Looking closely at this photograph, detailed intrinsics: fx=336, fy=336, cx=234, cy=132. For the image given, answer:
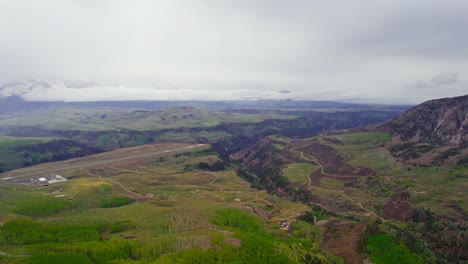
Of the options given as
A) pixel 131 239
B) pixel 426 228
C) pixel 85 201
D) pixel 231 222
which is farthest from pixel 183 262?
pixel 426 228

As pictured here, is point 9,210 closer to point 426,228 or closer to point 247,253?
point 247,253

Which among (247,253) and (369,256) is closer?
(247,253)

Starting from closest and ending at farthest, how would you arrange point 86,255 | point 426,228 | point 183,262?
point 183,262 → point 86,255 → point 426,228

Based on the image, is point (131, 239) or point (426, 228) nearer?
point (131, 239)

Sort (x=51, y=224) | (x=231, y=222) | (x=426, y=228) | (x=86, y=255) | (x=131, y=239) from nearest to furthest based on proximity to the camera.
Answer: (x=86, y=255) < (x=131, y=239) < (x=51, y=224) < (x=231, y=222) < (x=426, y=228)

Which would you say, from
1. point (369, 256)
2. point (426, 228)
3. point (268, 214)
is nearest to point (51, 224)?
point (268, 214)

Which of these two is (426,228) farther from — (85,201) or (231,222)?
(85,201)

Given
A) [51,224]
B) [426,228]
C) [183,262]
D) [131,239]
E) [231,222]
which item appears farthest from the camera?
[426,228]

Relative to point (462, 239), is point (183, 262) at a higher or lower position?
higher

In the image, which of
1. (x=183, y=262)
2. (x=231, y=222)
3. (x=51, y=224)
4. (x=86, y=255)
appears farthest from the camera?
(x=231, y=222)
